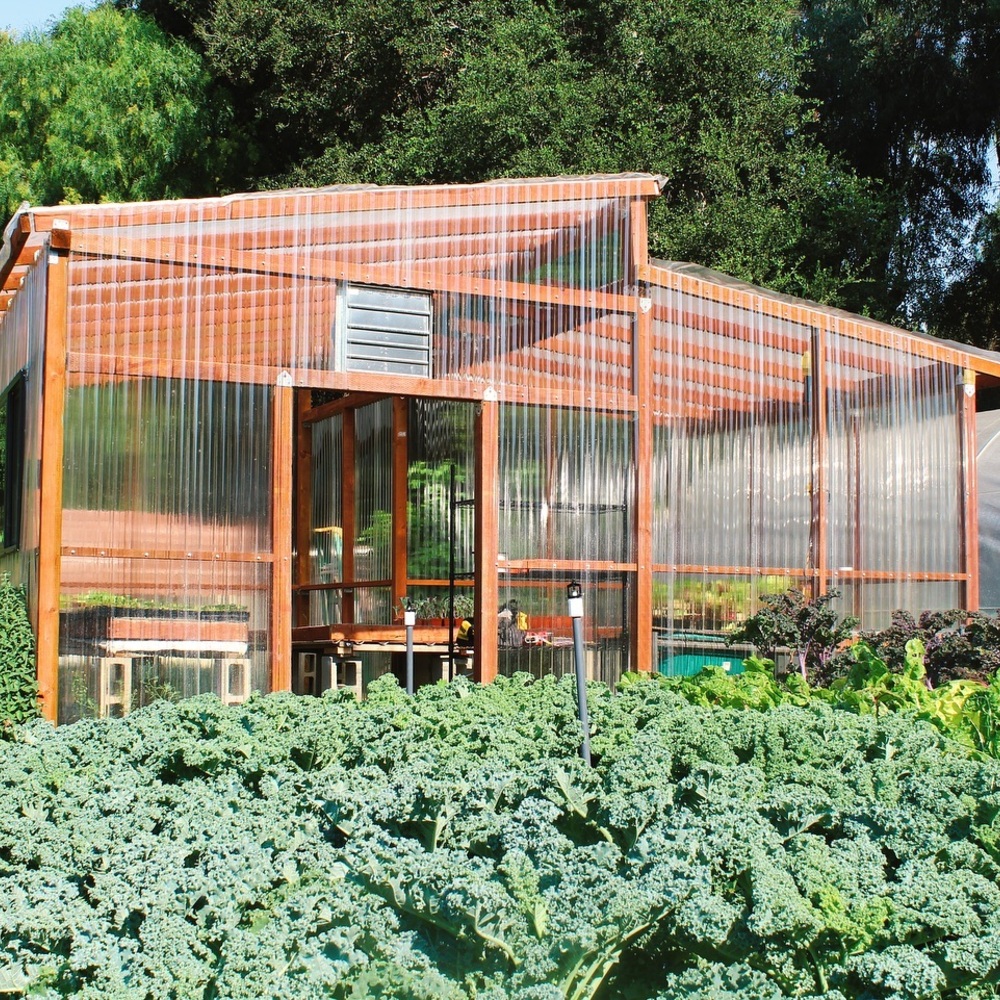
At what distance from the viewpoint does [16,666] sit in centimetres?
785

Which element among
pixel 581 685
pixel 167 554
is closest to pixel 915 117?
pixel 167 554

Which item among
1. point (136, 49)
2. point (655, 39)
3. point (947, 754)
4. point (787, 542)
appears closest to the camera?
point (947, 754)

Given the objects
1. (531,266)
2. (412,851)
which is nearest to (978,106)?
(531,266)

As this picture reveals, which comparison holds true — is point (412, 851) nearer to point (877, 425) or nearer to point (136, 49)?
point (877, 425)

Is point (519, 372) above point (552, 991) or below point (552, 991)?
above

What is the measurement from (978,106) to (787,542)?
52.4 ft

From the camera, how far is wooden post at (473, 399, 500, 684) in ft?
31.1

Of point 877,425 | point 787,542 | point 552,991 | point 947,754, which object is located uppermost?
point 877,425

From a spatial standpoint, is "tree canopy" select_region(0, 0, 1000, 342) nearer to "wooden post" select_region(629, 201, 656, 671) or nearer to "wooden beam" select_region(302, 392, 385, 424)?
"wooden beam" select_region(302, 392, 385, 424)

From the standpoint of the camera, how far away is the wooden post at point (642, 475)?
9.89 meters

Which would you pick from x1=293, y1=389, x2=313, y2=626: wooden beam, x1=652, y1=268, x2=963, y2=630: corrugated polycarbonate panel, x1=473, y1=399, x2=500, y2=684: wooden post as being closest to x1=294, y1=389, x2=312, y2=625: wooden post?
x1=293, y1=389, x2=313, y2=626: wooden beam

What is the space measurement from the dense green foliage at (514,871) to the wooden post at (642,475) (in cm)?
477

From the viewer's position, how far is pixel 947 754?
16.0 feet

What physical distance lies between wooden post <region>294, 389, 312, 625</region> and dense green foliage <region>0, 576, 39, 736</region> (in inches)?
266
